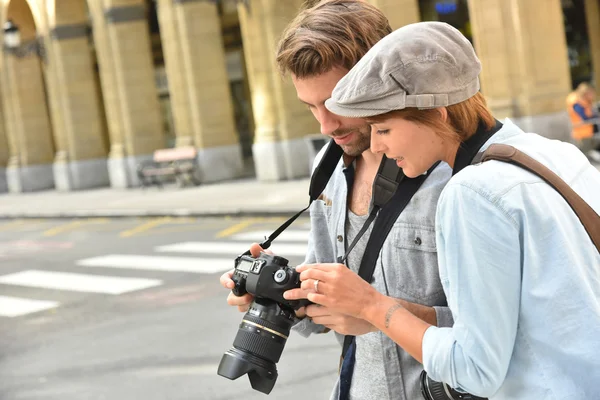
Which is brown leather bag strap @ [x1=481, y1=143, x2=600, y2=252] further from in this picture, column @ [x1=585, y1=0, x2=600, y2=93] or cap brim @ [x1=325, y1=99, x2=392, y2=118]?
column @ [x1=585, y1=0, x2=600, y2=93]

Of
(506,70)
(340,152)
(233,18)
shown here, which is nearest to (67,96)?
(233,18)

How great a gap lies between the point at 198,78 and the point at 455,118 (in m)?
22.2

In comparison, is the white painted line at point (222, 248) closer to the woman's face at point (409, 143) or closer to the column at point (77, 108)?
the woman's face at point (409, 143)

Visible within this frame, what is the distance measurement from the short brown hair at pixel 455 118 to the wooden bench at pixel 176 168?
21952mm

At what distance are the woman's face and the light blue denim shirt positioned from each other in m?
0.20

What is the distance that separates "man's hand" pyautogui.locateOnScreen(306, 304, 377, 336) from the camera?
213 centimetres

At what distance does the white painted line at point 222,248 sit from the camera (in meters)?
10.8

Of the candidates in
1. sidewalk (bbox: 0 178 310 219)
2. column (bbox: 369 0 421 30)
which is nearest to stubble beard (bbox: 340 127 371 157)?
sidewalk (bbox: 0 178 310 219)

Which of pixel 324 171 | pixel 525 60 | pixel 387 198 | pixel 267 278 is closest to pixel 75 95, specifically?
pixel 525 60

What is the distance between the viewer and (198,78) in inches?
934

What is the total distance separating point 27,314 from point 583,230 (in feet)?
26.8

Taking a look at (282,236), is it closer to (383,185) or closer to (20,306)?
(20,306)

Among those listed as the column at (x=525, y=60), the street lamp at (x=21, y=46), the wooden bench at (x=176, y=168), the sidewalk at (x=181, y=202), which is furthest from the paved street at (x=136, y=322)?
the street lamp at (x=21, y=46)

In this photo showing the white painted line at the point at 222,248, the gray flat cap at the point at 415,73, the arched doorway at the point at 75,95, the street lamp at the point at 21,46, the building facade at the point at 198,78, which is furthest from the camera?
the arched doorway at the point at 75,95
